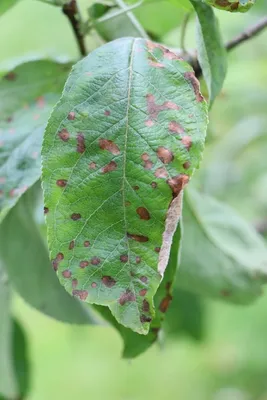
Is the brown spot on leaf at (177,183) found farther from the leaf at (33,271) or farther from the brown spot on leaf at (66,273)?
the leaf at (33,271)

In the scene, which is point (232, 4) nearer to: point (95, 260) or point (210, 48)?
point (210, 48)

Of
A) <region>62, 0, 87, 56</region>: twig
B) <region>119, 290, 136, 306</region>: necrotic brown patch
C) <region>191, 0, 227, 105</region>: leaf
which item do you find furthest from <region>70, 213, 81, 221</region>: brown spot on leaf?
<region>62, 0, 87, 56</region>: twig

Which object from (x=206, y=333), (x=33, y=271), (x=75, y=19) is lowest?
(x=206, y=333)

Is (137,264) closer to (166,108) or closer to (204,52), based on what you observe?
(166,108)

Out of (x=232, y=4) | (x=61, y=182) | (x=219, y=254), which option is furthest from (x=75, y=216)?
(x=219, y=254)

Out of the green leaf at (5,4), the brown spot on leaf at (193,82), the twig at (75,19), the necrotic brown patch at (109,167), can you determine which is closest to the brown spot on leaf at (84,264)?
the necrotic brown patch at (109,167)
